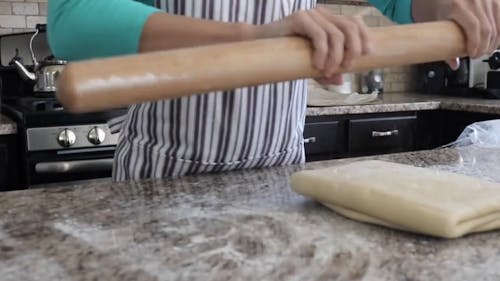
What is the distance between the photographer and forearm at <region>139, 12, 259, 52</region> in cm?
64

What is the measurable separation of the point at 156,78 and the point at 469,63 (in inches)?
96.6

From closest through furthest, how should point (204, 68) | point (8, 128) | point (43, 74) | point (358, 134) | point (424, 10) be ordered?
point (204, 68) → point (424, 10) → point (8, 128) → point (43, 74) → point (358, 134)

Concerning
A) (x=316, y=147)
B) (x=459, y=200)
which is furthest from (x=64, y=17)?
(x=316, y=147)

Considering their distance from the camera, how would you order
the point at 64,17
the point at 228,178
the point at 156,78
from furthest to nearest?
the point at 228,178
the point at 64,17
the point at 156,78

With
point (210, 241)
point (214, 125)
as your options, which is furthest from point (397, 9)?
point (210, 241)

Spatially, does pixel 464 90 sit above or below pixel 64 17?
below

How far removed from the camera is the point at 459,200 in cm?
69

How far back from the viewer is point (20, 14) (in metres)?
2.26

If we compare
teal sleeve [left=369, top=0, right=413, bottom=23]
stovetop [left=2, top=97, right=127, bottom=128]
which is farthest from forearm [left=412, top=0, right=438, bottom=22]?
stovetop [left=2, top=97, right=127, bottom=128]

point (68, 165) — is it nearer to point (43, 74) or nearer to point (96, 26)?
point (43, 74)

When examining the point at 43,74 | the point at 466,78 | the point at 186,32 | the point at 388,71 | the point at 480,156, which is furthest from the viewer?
the point at 388,71

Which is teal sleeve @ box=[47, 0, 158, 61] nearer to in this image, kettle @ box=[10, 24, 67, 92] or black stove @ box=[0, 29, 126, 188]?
black stove @ box=[0, 29, 126, 188]

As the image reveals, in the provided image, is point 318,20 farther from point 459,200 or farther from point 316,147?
point 316,147

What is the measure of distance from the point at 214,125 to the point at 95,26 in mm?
307
